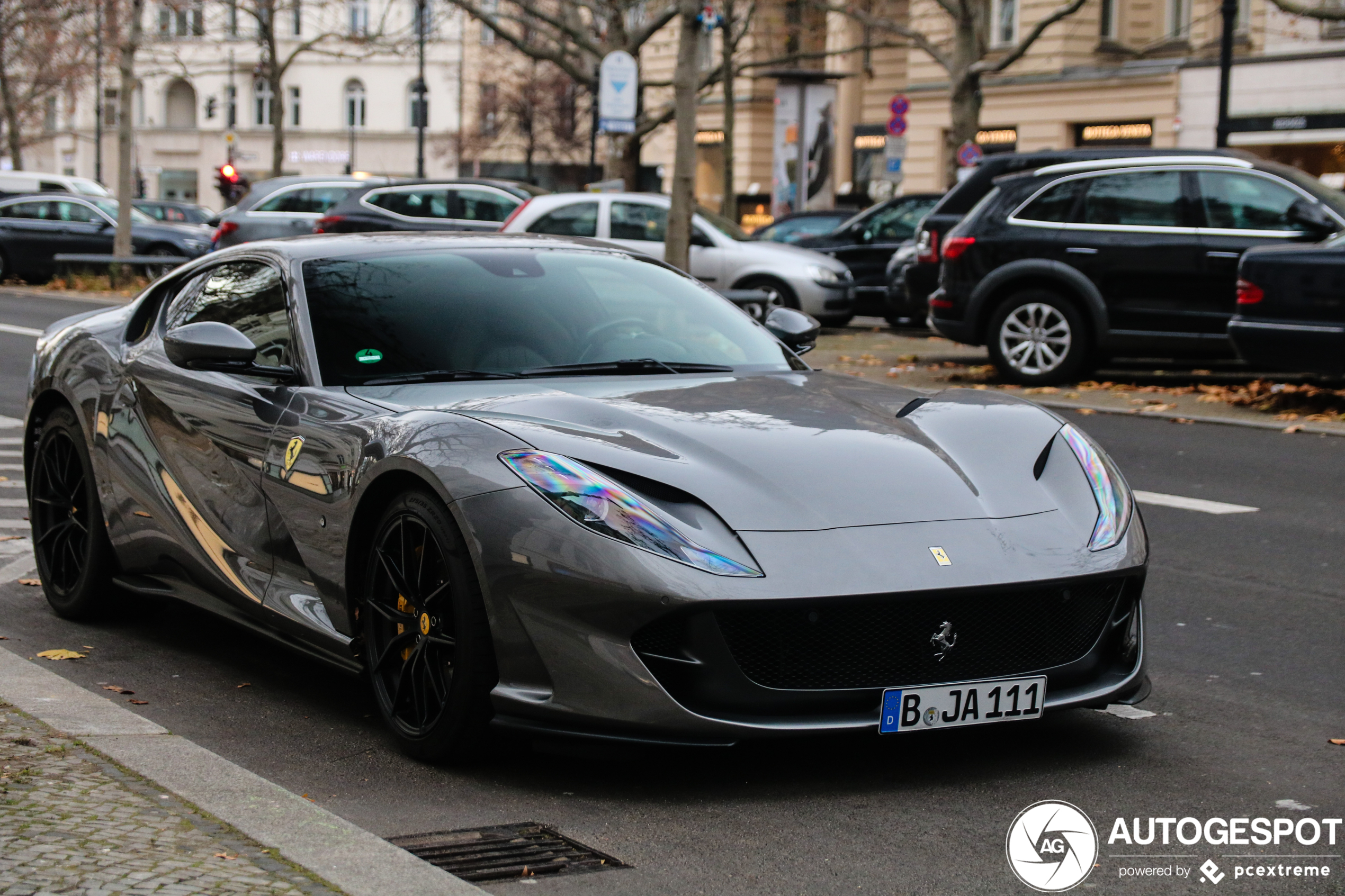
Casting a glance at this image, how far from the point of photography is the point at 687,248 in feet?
64.5

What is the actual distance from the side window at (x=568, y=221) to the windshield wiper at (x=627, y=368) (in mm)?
14803

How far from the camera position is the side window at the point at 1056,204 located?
47.9 feet

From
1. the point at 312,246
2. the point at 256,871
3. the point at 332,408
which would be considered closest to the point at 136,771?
the point at 256,871

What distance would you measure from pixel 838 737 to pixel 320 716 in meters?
1.51

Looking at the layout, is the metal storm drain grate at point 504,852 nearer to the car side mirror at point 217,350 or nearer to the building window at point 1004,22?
the car side mirror at point 217,350

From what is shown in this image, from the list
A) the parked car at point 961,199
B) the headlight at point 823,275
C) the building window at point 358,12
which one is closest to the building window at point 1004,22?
the headlight at point 823,275

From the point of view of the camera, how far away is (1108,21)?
42594 millimetres

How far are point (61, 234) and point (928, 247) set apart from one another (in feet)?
63.3

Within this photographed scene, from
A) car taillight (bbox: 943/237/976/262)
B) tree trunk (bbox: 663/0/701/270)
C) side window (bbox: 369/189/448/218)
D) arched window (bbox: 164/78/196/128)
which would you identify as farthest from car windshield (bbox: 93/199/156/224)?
arched window (bbox: 164/78/196/128)

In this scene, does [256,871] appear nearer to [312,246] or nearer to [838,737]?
[838,737]

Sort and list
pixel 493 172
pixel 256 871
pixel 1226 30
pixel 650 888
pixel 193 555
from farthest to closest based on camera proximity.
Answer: pixel 493 172
pixel 1226 30
pixel 193 555
pixel 650 888
pixel 256 871

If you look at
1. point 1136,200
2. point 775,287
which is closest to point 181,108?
point 775,287

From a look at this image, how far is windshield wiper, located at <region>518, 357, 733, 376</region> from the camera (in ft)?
17.2

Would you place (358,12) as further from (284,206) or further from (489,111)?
(284,206)
